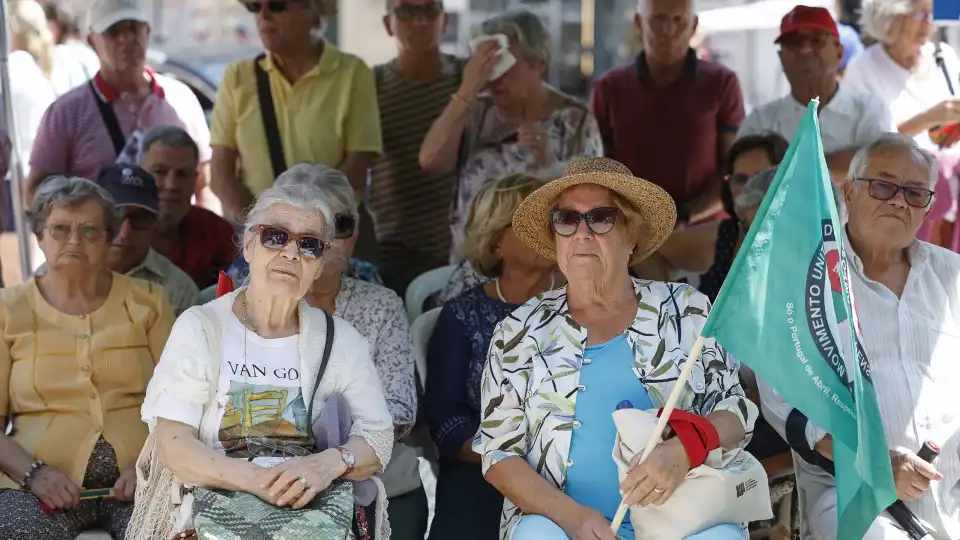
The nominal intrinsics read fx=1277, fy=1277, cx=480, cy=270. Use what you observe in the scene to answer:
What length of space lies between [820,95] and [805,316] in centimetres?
260

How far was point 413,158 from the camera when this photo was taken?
5.54 metres

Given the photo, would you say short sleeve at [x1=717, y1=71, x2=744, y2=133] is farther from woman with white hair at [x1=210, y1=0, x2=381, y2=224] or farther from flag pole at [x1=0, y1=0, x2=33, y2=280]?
flag pole at [x1=0, y1=0, x2=33, y2=280]

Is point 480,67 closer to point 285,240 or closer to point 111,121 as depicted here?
point 111,121

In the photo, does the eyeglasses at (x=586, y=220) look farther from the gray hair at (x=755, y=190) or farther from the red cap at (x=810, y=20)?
the red cap at (x=810, y=20)

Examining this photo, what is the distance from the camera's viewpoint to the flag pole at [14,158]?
528cm

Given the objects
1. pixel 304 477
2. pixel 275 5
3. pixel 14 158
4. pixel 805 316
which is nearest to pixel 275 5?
pixel 275 5

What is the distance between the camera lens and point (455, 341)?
4.04 meters

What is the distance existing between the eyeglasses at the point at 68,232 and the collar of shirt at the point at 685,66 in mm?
2663

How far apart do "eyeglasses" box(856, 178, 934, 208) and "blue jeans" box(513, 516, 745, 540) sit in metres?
1.10

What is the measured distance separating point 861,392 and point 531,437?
0.89 m

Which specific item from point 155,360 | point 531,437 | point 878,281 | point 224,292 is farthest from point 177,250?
point 878,281

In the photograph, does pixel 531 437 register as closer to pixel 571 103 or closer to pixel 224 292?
pixel 224 292

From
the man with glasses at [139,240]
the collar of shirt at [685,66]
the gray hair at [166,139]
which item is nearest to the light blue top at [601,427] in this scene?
the man with glasses at [139,240]

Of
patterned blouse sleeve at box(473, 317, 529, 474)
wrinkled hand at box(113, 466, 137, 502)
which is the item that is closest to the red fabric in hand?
patterned blouse sleeve at box(473, 317, 529, 474)
